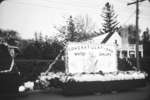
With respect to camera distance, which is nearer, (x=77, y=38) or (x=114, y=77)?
(x=114, y=77)

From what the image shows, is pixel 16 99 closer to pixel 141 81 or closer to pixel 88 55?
pixel 88 55

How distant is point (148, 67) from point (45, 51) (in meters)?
11.4

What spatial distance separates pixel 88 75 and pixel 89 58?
1.52m

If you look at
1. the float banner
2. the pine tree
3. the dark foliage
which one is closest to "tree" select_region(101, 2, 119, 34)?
the dark foliage

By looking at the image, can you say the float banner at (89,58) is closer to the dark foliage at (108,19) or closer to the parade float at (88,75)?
the parade float at (88,75)

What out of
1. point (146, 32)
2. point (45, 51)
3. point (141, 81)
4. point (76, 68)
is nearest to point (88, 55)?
point (76, 68)

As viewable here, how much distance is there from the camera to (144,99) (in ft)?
27.6

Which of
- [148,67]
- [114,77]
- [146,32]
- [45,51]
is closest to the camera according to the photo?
[114,77]

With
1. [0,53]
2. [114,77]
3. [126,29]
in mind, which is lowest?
[114,77]

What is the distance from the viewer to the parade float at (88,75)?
9.49 metres

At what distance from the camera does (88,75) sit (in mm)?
9750

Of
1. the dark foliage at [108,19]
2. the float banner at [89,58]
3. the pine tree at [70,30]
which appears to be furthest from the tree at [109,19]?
the float banner at [89,58]

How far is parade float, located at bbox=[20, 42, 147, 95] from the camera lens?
949cm

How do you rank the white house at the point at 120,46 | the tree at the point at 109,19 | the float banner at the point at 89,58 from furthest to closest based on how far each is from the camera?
the tree at the point at 109,19
the white house at the point at 120,46
the float banner at the point at 89,58
